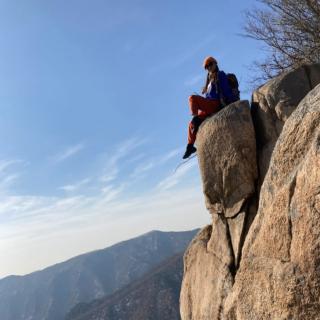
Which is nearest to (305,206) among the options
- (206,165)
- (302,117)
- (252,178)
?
(302,117)

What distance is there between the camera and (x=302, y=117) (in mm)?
9680

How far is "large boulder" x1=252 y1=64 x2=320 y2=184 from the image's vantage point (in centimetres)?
1362

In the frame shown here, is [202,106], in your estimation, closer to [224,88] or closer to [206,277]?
[224,88]

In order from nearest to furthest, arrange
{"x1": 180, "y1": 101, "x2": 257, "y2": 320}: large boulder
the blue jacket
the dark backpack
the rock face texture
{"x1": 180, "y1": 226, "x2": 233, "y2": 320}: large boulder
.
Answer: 1. the rock face texture
2. {"x1": 180, "y1": 101, "x2": 257, "y2": 320}: large boulder
3. {"x1": 180, "y1": 226, "x2": 233, "y2": 320}: large boulder
4. the blue jacket
5. the dark backpack

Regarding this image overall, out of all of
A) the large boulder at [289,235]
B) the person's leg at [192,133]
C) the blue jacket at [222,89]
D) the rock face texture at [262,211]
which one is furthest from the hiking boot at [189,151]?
the large boulder at [289,235]

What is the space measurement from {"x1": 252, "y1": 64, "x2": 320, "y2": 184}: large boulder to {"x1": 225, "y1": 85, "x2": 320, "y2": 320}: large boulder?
122 inches

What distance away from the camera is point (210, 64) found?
15461 millimetres

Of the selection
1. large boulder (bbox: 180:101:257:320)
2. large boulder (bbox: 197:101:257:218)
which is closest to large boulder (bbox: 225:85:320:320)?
large boulder (bbox: 180:101:257:320)

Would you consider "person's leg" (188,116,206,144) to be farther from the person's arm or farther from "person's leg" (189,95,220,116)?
the person's arm

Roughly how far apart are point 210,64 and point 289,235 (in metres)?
7.58

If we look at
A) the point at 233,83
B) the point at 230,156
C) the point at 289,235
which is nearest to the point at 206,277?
the point at 230,156

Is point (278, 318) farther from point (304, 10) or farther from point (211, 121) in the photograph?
point (304, 10)

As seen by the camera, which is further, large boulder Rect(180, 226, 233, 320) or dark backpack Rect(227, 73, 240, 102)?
dark backpack Rect(227, 73, 240, 102)

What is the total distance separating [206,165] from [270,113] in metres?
2.46
